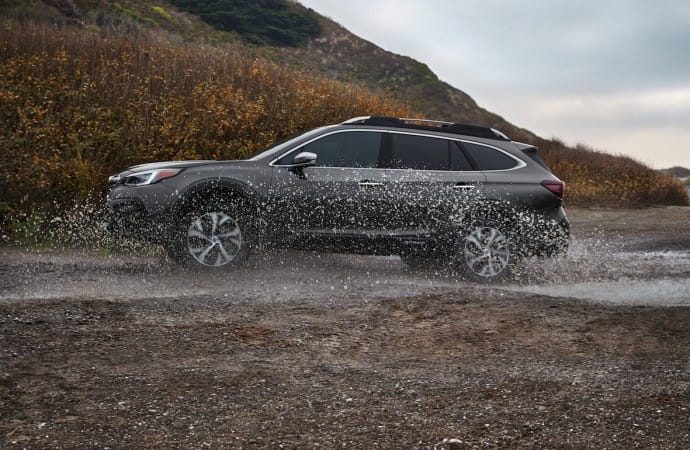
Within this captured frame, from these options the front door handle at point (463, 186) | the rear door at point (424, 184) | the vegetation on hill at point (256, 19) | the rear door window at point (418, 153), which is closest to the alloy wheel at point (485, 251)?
the rear door at point (424, 184)

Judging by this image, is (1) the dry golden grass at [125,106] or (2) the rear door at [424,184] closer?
(2) the rear door at [424,184]

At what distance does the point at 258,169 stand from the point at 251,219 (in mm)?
581

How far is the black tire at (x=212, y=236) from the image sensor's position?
8.82 m

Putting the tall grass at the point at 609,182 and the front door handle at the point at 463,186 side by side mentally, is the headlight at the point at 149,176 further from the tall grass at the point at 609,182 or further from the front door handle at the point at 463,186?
the tall grass at the point at 609,182

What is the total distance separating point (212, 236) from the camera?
Answer: 29.1ft

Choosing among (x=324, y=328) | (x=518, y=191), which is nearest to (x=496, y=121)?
(x=518, y=191)

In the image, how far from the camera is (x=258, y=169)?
352 inches

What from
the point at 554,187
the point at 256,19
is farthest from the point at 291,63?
the point at 554,187

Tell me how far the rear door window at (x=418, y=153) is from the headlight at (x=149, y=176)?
251 cm

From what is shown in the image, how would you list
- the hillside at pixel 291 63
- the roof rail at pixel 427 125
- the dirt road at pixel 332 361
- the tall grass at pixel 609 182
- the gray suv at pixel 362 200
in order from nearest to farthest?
the dirt road at pixel 332 361 → the gray suv at pixel 362 200 → the roof rail at pixel 427 125 → the hillside at pixel 291 63 → the tall grass at pixel 609 182

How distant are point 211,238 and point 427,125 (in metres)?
3.04

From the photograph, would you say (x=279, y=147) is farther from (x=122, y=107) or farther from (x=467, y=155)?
(x=122, y=107)

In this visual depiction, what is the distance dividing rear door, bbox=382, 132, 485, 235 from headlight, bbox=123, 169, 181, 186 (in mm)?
2446

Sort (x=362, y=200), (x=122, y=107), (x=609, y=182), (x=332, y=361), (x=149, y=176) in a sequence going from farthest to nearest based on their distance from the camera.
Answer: (x=609, y=182), (x=122, y=107), (x=362, y=200), (x=149, y=176), (x=332, y=361)
